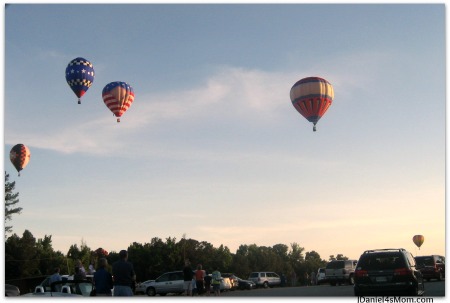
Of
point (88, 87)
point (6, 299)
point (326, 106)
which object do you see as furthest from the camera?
point (88, 87)

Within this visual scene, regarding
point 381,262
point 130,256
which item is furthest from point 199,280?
point 130,256

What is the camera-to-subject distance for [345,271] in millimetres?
37344

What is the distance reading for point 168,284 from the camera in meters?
37.8

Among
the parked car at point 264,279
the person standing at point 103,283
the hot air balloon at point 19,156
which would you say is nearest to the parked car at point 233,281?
the parked car at point 264,279

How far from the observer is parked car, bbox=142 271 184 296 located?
122 feet

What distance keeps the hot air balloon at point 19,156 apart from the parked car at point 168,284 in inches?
852

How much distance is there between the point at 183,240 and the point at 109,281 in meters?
75.3

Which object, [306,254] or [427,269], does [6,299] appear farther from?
[306,254]

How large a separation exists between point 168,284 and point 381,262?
20.8 m

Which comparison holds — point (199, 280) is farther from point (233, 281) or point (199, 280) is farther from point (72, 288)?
point (233, 281)

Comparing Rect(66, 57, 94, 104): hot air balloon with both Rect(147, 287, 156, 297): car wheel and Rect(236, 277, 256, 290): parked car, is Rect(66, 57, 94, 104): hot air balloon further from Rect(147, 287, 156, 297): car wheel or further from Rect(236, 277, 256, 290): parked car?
Rect(236, 277, 256, 290): parked car

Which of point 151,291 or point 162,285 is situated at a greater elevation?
point 162,285

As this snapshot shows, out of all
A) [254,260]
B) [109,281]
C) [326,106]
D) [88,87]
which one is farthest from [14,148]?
[254,260]

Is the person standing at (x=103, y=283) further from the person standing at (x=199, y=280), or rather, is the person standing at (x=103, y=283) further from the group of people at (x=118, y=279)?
the person standing at (x=199, y=280)
